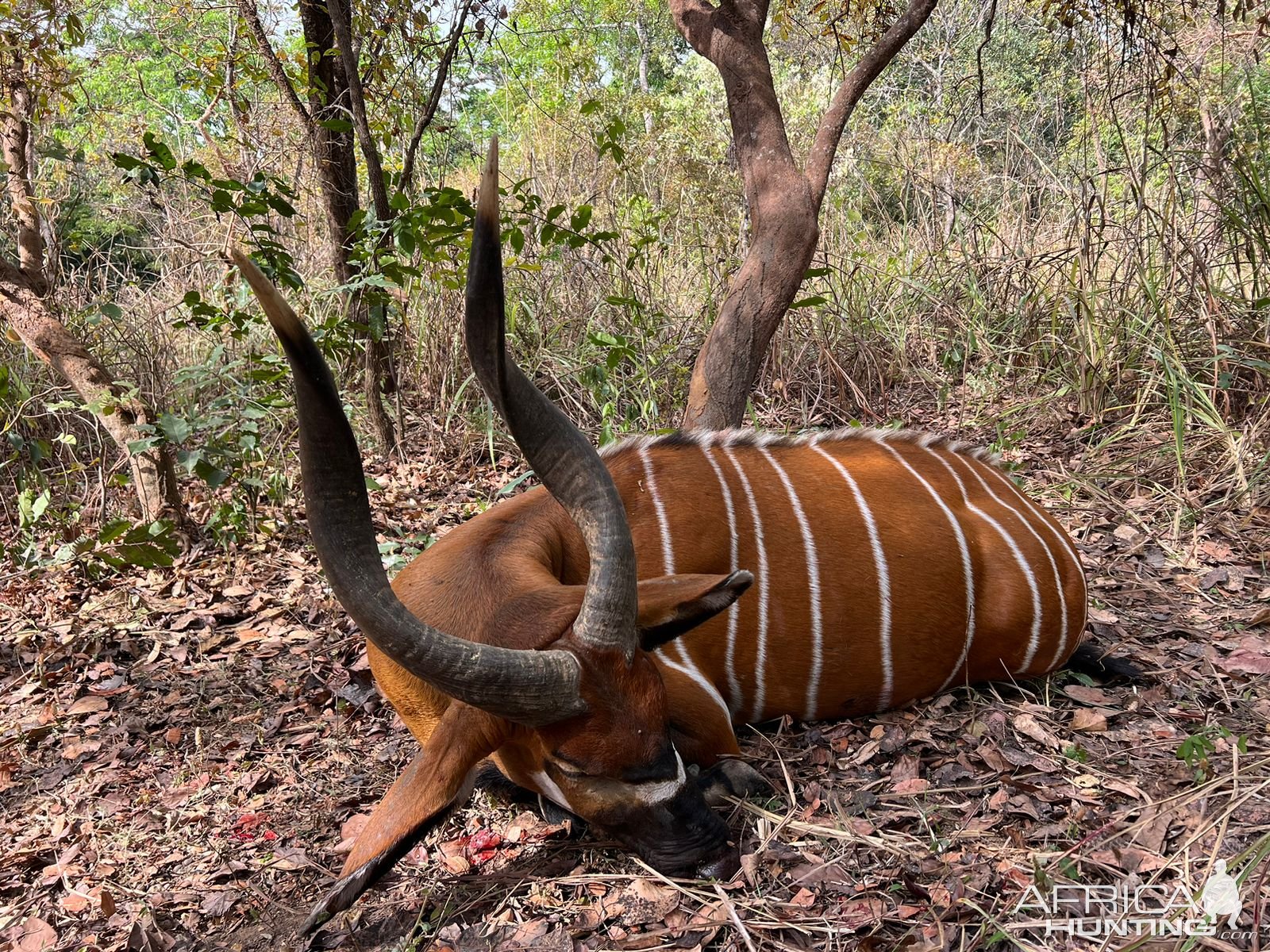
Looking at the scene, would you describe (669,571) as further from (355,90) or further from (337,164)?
(337,164)

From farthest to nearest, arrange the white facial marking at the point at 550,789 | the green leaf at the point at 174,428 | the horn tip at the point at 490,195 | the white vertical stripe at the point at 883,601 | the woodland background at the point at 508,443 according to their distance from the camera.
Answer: the green leaf at the point at 174,428
the white vertical stripe at the point at 883,601
the woodland background at the point at 508,443
the white facial marking at the point at 550,789
the horn tip at the point at 490,195

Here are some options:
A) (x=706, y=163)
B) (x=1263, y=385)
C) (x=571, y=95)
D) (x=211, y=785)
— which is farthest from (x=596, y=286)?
(x=211, y=785)

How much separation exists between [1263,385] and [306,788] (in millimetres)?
4866

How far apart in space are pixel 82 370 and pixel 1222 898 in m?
4.68

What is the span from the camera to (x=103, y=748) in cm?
330

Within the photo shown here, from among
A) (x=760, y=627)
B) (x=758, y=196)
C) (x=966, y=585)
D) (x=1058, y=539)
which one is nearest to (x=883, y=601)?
(x=966, y=585)

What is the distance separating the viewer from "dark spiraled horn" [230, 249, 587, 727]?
5.56 feet

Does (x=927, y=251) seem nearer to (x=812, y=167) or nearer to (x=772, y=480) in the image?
(x=812, y=167)

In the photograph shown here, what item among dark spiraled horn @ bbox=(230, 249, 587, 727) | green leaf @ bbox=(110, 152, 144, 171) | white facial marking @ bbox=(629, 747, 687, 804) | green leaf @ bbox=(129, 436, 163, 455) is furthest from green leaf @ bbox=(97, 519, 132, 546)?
white facial marking @ bbox=(629, 747, 687, 804)

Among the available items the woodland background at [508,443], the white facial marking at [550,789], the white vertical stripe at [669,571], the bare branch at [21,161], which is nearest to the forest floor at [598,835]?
the woodland background at [508,443]

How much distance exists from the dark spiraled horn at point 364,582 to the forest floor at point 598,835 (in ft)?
2.19

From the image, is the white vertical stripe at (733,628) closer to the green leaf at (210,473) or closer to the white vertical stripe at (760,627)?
the white vertical stripe at (760,627)

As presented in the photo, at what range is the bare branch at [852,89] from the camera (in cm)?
458

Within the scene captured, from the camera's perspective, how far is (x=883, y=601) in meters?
3.24
